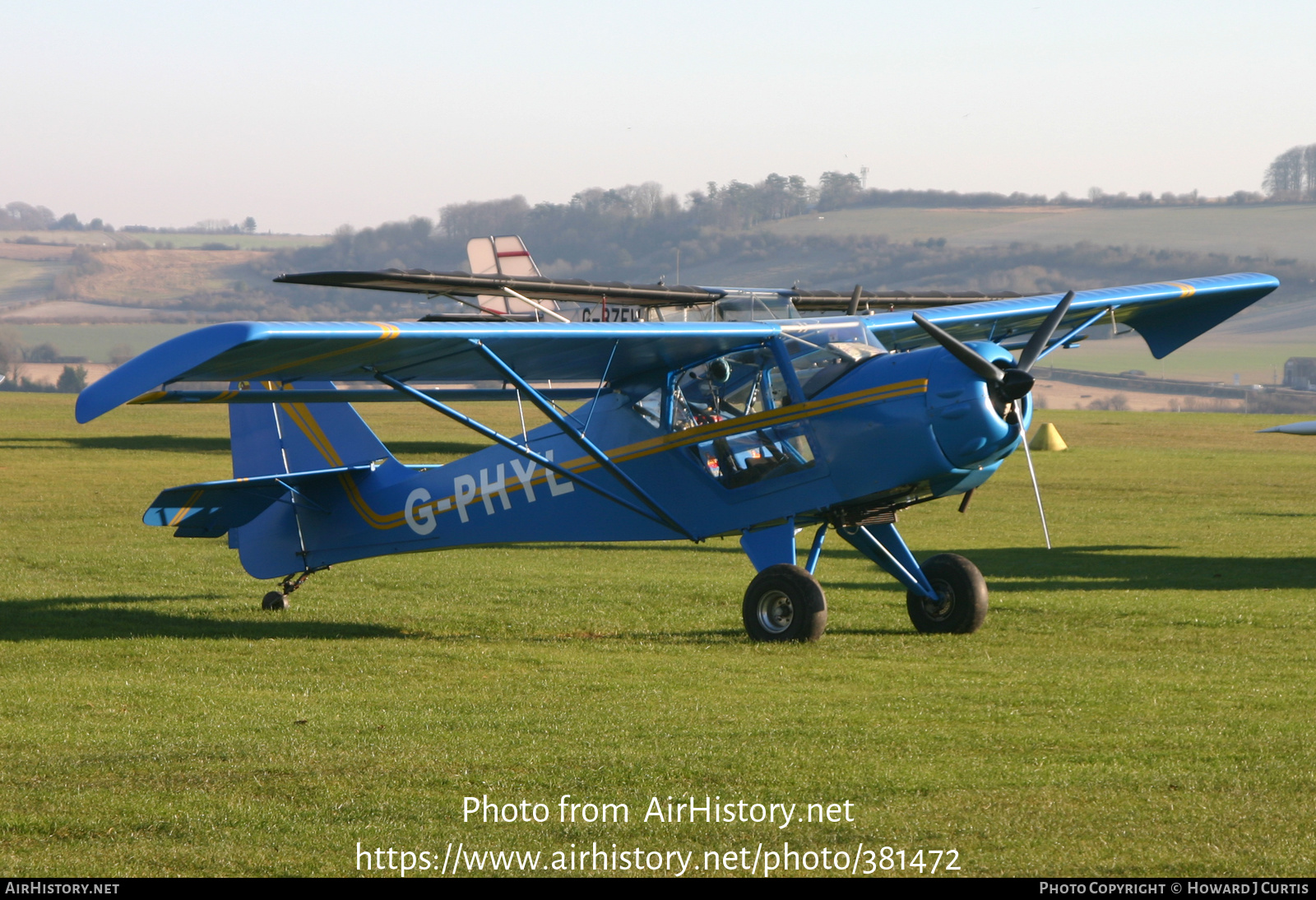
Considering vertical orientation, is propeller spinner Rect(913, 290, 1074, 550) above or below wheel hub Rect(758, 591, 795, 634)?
above

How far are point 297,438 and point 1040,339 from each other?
7.17 meters

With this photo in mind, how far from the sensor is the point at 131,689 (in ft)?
30.1

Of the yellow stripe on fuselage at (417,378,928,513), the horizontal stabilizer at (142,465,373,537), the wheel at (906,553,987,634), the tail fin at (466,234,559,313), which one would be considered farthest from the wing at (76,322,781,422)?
the tail fin at (466,234,559,313)

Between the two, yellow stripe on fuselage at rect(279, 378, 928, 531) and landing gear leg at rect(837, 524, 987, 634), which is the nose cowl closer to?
yellow stripe on fuselage at rect(279, 378, 928, 531)

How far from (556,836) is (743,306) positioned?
26.7 m

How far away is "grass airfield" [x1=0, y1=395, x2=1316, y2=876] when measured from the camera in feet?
18.5

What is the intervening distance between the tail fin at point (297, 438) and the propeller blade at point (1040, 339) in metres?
6.26

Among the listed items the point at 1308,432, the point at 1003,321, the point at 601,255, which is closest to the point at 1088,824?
the point at 1003,321

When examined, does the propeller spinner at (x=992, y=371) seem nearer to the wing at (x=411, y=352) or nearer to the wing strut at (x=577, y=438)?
the wing at (x=411, y=352)

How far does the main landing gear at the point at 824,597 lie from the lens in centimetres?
1055

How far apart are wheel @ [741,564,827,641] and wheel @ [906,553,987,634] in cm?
94

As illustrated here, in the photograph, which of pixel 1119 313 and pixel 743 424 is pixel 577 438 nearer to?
pixel 743 424

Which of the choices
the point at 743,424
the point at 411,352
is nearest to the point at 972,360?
the point at 743,424

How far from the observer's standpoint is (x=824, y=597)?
1105 cm
